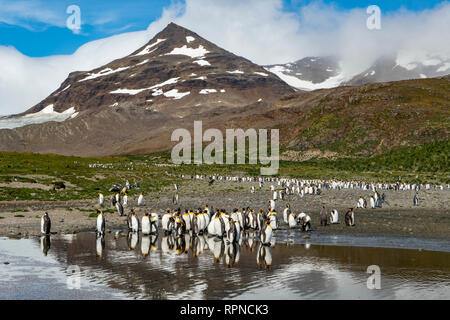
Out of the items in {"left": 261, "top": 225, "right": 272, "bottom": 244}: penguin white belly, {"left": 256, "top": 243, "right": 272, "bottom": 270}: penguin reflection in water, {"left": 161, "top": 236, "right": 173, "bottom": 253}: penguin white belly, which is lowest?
{"left": 256, "top": 243, "right": 272, "bottom": 270}: penguin reflection in water

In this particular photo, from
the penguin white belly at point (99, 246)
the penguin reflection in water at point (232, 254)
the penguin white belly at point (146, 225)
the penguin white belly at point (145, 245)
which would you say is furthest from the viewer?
the penguin white belly at point (146, 225)

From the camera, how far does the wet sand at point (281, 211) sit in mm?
23125

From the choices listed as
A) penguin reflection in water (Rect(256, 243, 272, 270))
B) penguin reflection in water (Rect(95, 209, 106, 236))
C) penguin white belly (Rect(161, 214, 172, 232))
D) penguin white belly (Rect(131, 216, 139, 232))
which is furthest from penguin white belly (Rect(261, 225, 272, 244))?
penguin reflection in water (Rect(95, 209, 106, 236))

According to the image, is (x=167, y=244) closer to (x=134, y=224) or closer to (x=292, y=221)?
(x=134, y=224)

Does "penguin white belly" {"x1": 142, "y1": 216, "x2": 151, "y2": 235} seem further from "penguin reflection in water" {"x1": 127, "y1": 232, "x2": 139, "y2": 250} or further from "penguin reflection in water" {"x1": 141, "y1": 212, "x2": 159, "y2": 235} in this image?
"penguin reflection in water" {"x1": 127, "y1": 232, "x2": 139, "y2": 250}

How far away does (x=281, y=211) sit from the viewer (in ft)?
104

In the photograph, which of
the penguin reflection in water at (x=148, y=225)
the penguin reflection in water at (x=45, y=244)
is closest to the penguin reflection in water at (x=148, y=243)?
the penguin reflection in water at (x=148, y=225)

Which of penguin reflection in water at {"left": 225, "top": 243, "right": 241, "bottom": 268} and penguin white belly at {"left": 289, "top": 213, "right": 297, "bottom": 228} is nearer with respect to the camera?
penguin reflection in water at {"left": 225, "top": 243, "right": 241, "bottom": 268}

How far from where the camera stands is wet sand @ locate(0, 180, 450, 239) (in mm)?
23125

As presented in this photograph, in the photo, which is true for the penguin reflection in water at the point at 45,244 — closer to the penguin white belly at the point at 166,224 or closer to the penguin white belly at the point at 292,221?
the penguin white belly at the point at 166,224

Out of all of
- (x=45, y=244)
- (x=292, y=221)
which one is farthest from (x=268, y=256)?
(x=45, y=244)

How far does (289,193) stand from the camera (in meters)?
43.3

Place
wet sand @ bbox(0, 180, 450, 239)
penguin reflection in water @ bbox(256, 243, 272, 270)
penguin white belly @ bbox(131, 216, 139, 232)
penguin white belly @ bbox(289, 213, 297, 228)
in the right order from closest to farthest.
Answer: penguin reflection in water @ bbox(256, 243, 272, 270)
penguin white belly @ bbox(131, 216, 139, 232)
wet sand @ bbox(0, 180, 450, 239)
penguin white belly @ bbox(289, 213, 297, 228)
